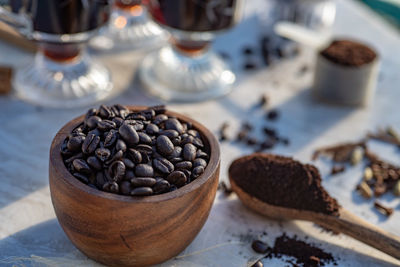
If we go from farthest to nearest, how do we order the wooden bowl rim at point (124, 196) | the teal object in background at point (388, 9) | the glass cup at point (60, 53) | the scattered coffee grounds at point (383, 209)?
the teal object in background at point (388, 9), the glass cup at point (60, 53), the scattered coffee grounds at point (383, 209), the wooden bowl rim at point (124, 196)

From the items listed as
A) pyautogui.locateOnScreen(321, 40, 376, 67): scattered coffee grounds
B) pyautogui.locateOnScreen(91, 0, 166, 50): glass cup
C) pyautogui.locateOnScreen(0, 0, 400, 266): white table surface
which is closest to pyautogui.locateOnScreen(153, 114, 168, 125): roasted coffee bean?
pyautogui.locateOnScreen(0, 0, 400, 266): white table surface

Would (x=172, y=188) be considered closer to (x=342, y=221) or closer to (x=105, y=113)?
(x=105, y=113)

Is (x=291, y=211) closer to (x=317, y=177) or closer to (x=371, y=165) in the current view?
(x=317, y=177)

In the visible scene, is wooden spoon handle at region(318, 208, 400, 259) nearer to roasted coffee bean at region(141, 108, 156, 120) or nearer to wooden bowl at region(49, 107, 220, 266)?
wooden bowl at region(49, 107, 220, 266)

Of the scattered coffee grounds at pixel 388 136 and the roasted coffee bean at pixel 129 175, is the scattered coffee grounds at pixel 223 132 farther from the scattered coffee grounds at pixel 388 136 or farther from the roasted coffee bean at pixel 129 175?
the roasted coffee bean at pixel 129 175

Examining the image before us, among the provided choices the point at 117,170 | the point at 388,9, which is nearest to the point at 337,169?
the point at 117,170

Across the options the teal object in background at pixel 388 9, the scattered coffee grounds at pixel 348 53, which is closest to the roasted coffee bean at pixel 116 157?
the scattered coffee grounds at pixel 348 53
